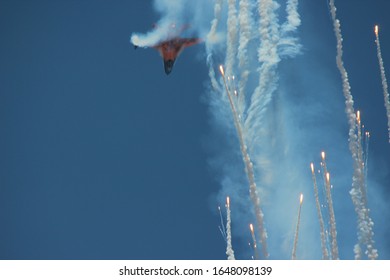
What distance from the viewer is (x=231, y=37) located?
24.3 meters

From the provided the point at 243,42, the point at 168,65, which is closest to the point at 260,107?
the point at 243,42

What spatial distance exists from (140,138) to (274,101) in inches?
285

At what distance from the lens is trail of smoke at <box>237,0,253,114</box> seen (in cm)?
2397

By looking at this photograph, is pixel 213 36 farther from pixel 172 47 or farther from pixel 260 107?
pixel 260 107

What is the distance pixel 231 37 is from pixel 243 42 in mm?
410

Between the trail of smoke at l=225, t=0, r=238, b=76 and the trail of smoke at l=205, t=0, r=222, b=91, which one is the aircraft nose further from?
the trail of smoke at l=225, t=0, r=238, b=76

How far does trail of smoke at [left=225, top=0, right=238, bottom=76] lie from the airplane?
2136mm

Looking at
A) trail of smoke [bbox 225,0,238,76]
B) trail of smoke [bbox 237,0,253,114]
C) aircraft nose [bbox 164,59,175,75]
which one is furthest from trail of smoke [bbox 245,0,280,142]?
aircraft nose [bbox 164,59,175,75]

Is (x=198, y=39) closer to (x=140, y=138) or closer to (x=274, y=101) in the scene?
(x=274, y=101)

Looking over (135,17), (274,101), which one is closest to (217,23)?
(274,101)

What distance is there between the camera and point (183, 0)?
26.2 meters

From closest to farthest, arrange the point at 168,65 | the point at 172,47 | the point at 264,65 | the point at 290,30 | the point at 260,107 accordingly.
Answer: the point at 264,65, the point at 260,107, the point at 290,30, the point at 172,47, the point at 168,65
